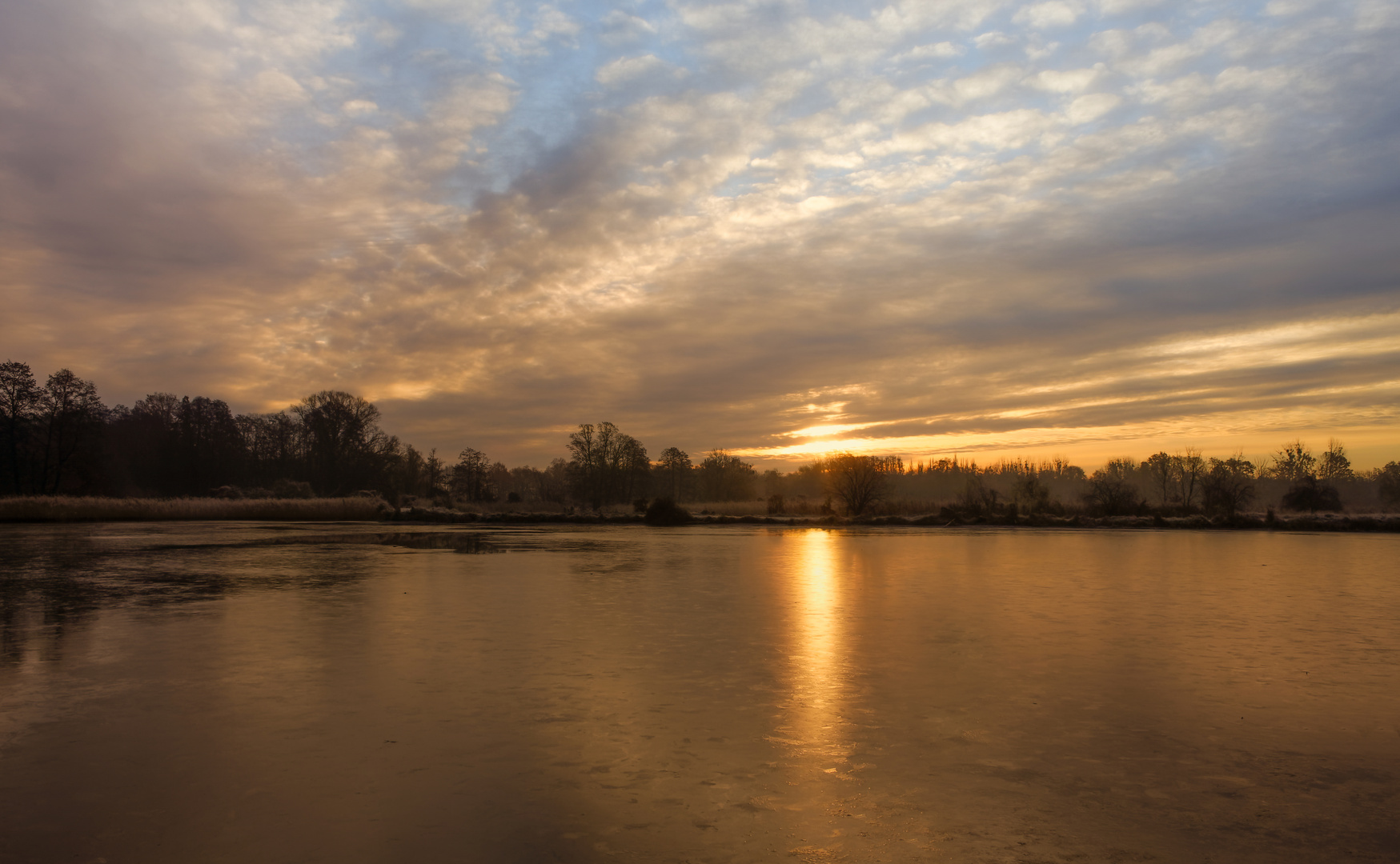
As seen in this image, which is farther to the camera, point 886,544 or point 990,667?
point 886,544

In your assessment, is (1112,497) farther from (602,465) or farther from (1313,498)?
(602,465)

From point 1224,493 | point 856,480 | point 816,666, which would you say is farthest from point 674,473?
point 816,666

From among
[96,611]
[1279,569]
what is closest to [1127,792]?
[96,611]

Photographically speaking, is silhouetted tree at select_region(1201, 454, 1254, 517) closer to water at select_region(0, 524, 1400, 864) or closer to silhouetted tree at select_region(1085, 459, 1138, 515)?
silhouetted tree at select_region(1085, 459, 1138, 515)

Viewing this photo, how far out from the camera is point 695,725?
5371 millimetres

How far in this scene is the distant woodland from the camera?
148 ft

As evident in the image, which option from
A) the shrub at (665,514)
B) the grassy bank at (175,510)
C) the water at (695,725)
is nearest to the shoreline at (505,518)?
the grassy bank at (175,510)

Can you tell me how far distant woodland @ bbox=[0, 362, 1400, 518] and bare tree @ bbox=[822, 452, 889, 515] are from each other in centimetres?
7

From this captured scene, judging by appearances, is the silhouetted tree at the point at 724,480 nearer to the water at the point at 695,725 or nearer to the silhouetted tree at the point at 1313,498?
the silhouetted tree at the point at 1313,498

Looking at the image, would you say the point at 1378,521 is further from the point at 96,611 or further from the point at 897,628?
the point at 96,611

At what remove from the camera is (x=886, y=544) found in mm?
24906

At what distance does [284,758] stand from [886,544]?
72.6 feet

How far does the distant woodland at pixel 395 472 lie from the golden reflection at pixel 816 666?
33.7m

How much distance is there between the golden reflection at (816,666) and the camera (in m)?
5.12
